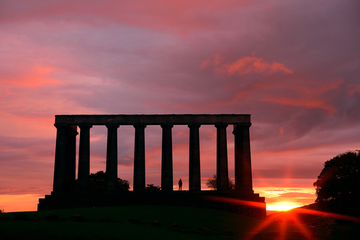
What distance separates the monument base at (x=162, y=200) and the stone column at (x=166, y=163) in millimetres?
2714

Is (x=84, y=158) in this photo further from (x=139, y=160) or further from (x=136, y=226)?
(x=136, y=226)

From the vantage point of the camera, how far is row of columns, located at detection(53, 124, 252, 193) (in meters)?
80.6

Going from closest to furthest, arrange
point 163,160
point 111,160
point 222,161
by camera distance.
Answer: point 163,160 < point 111,160 < point 222,161

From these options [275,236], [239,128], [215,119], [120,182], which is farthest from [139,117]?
[120,182]

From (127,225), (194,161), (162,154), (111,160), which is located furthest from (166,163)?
(127,225)

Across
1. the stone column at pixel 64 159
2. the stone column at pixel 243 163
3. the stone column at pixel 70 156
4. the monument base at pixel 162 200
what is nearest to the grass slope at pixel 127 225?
the monument base at pixel 162 200

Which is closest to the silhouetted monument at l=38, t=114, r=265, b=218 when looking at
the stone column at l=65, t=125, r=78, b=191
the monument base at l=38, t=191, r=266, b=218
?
the monument base at l=38, t=191, r=266, b=218

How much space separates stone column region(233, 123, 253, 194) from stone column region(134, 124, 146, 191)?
21.1 meters

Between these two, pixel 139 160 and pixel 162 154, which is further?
pixel 162 154

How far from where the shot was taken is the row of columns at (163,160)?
8062 centimetres

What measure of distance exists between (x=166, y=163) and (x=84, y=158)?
59.0ft

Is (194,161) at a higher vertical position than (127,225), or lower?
higher

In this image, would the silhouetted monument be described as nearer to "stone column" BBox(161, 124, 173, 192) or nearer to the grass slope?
"stone column" BBox(161, 124, 173, 192)

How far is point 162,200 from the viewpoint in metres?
75.9
